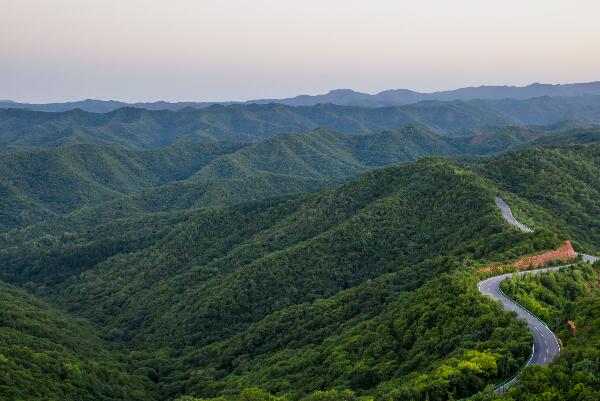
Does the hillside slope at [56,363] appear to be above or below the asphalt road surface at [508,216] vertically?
below

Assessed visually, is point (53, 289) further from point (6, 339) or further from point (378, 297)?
point (378, 297)

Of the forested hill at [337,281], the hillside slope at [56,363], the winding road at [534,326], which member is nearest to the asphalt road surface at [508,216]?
the forested hill at [337,281]

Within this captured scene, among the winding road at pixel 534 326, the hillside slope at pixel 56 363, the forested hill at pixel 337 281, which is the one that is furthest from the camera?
the hillside slope at pixel 56 363

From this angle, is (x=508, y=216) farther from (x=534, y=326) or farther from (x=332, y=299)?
(x=534, y=326)

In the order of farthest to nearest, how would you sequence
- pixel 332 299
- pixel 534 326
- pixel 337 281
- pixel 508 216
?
A: pixel 337 281, pixel 332 299, pixel 508 216, pixel 534 326

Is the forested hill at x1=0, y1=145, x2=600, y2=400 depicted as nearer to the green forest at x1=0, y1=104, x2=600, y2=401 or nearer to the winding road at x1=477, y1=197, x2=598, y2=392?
the green forest at x1=0, y1=104, x2=600, y2=401

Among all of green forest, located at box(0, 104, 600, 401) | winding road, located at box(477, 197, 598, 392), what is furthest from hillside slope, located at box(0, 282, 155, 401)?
winding road, located at box(477, 197, 598, 392)

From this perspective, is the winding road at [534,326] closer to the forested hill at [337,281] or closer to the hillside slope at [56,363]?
the forested hill at [337,281]

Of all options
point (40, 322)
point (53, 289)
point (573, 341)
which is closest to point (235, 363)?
point (40, 322)

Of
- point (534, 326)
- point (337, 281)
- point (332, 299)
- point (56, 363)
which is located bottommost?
point (56, 363)

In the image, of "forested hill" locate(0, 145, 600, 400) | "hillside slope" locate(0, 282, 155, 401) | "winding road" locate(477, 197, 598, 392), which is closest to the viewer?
"winding road" locate(477, 197, 598, 392)

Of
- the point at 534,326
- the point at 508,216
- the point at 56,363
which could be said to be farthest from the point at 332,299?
the point at 534,326
